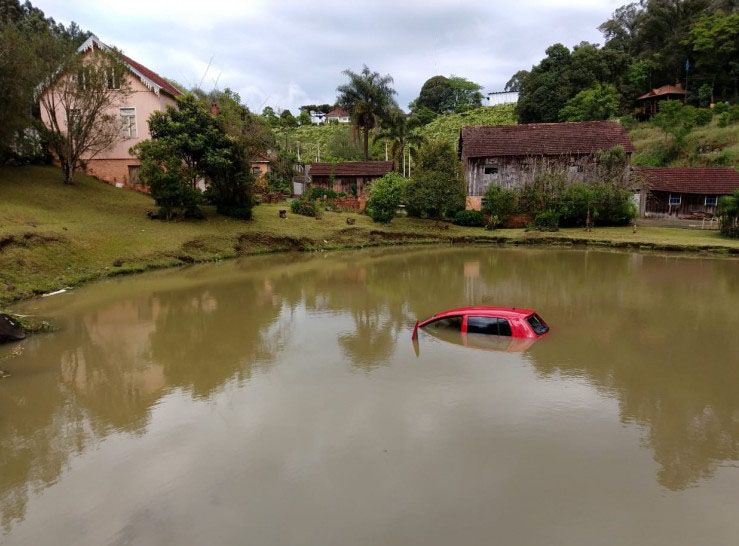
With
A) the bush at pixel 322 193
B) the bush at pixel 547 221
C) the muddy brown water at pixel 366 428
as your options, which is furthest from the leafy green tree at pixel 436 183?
the muddy brown water at pixel 366 428

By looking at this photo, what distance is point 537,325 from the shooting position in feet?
45.3

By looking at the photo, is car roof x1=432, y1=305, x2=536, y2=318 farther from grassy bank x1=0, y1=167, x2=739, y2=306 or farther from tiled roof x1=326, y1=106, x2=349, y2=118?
tiled roof x1=326, y1=106, x2=349, y2=118

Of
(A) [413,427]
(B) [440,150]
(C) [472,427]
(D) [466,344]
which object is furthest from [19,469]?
(B) [440,150]

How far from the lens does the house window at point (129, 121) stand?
1405 inches

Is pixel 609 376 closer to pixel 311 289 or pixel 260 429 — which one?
pixel 260 429

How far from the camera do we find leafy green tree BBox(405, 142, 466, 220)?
1391 inches

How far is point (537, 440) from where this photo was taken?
8.42 m

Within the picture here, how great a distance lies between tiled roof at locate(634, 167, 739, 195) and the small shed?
976 inches

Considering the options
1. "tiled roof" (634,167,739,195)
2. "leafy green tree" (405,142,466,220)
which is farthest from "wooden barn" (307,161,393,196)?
"tiled roof" (634,167,739,195)

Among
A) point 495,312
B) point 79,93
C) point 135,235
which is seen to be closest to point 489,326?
point 495,312

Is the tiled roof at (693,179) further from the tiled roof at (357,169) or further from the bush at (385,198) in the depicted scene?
the tiled roof at (357,169)

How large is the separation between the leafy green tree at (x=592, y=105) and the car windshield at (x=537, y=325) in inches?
1797

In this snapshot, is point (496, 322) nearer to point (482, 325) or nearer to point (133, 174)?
point (482, 325)

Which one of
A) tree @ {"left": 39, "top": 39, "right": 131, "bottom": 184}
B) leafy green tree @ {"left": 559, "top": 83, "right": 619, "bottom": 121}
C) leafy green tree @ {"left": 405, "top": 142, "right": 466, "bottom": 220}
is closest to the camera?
tree @ {"left": 39, "top": 39, "right": 131, "bottom": 184}
